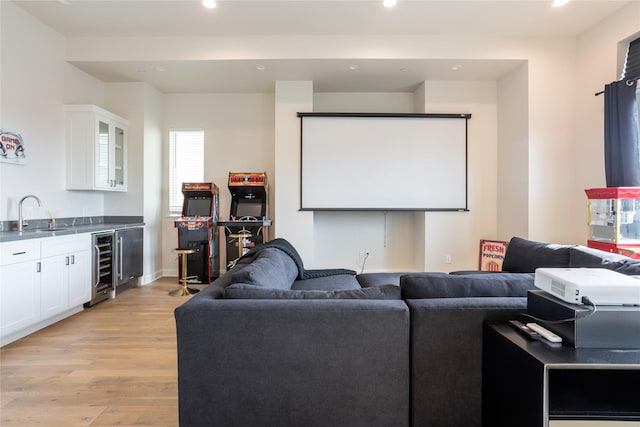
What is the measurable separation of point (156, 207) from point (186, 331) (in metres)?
4.09

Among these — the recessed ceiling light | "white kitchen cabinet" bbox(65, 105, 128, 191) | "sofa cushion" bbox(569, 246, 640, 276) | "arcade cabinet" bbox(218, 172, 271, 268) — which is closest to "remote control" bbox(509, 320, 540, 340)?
"sofa cushion" bbox(569, 246, 640, 276)

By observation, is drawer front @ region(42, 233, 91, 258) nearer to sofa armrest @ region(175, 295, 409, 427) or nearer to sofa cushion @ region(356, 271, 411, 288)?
sofa armrest @ region(175, 295, 409, 427)

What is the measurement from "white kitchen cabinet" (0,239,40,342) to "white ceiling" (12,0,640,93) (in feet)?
8.02

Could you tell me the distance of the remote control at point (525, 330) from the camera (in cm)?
127

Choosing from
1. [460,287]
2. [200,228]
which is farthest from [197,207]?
[460,287]

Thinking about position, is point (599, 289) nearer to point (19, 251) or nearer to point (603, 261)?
point (603, 261)

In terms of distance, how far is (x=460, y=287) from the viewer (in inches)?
62.9

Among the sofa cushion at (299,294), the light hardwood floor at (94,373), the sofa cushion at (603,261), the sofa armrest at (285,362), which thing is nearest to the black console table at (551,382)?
the sofa armrest at (285,362)

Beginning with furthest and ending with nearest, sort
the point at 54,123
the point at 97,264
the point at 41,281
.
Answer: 1. the point at 54,123
2. the point at 97,264
3. the point at 41,281

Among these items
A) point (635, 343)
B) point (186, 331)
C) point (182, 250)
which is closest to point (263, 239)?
point (182, 250)

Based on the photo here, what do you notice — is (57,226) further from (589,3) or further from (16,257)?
(589,3)

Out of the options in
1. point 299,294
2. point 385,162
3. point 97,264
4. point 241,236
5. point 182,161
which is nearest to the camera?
point 299,294

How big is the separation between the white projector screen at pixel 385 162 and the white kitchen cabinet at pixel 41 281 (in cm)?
263

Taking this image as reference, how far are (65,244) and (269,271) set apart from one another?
8.06 feet
